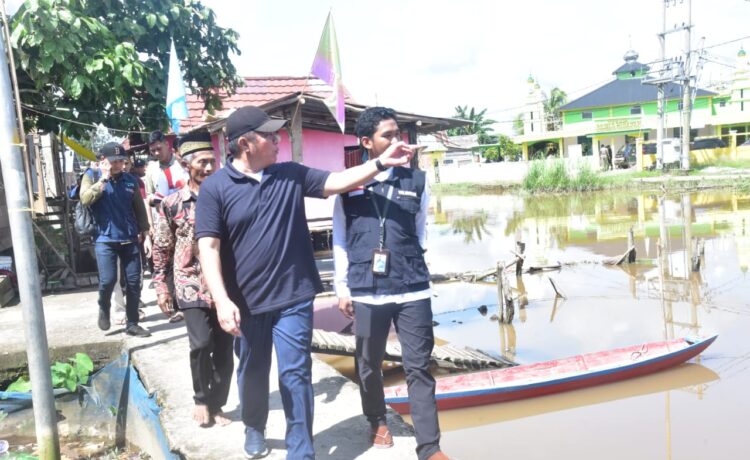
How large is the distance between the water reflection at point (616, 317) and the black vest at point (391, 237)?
465cm

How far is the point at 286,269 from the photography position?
2.97 meters

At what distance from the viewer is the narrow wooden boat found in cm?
732

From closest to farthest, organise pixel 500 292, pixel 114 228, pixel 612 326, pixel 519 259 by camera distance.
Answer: pixel 114 228 → pixel 500 292 → pixel 612 326 → pixel 519 259

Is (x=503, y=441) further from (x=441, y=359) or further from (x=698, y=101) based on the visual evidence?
(x=698, y=101)

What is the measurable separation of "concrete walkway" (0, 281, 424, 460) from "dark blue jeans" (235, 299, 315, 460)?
0.43 m

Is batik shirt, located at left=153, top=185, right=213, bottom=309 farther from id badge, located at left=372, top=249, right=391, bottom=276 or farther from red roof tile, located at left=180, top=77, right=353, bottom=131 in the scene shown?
red roof tile, located at left=180, top=77, right=353, bottom=131

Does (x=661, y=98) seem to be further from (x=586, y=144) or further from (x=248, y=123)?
(x=248, y=123)

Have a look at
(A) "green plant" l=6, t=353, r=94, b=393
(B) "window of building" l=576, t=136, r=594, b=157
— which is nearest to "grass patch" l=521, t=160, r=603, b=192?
(B) "window of building" l=576, t=136, r=594, b=157

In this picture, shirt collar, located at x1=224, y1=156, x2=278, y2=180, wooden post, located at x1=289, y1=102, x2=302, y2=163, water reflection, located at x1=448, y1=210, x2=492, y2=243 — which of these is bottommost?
water reflection, located at x1=448, y1=210, x2=492, y2=243

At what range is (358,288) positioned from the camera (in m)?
3.28

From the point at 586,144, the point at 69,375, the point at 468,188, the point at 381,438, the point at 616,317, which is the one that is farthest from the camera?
the point at 586,144

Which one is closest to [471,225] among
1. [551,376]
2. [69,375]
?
[551,376]

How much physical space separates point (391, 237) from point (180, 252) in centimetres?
130

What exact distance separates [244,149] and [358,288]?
Result: 3.06 feet
